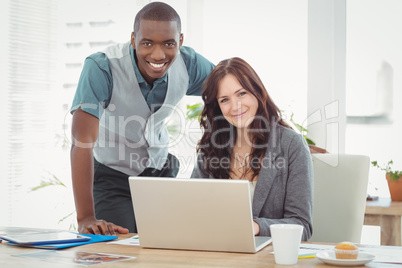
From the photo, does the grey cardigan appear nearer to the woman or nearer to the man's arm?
the woman

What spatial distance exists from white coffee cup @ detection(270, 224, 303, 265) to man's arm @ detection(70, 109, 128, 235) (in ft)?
2.38

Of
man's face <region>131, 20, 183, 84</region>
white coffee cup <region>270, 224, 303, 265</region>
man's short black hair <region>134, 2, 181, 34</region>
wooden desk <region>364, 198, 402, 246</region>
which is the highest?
man's short black hair <region>134, 2, 181, 34</region>

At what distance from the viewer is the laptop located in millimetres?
1289

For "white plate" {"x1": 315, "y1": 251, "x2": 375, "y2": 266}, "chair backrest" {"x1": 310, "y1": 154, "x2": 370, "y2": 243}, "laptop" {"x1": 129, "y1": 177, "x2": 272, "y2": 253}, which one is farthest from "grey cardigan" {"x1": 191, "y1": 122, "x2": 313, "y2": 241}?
"white plate" {"x1": 315, "y1": 251, "x2": 375, "y2": 266}

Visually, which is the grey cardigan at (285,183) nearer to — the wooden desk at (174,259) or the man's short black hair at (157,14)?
the wooden desk at (174,259)

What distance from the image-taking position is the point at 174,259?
1.28 m

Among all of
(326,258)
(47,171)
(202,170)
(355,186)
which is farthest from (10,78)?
(326,258)

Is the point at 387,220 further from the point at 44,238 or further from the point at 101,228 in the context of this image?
the point at 44,238

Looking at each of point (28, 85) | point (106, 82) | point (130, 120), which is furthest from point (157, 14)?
point (28, 85)

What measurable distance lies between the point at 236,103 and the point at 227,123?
143 millimetres

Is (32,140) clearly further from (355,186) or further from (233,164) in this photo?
(355,186)

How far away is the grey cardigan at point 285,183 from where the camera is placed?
5.80ft

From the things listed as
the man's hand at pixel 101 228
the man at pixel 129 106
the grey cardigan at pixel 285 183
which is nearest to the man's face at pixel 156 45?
the man at pixel 129 106

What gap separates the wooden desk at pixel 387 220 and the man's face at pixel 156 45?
4.11 ft
